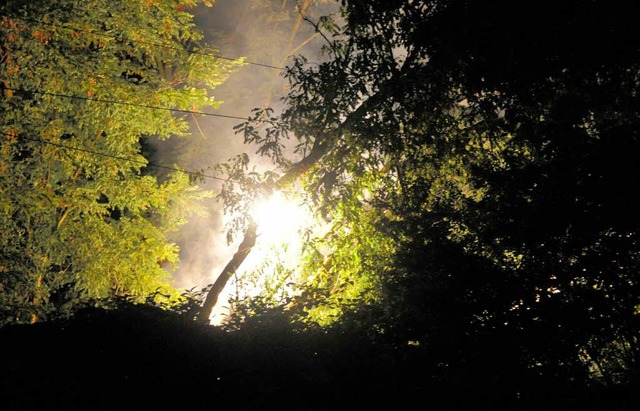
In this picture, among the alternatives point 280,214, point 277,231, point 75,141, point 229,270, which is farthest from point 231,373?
point 75,141

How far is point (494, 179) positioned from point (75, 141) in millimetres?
8930

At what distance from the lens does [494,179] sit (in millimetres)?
6070

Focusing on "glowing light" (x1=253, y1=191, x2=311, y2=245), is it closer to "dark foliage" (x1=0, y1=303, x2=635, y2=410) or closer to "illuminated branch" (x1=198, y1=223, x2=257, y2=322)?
"illuminated branch" (x1=198, y1=223, x2=257, y2=322)

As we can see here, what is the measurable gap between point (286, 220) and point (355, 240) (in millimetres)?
1785

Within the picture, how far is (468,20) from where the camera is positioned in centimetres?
688

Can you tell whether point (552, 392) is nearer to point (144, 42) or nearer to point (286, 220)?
point (286, 220)

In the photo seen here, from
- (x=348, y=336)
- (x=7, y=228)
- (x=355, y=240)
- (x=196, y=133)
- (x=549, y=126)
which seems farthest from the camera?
(x=196, y=133)

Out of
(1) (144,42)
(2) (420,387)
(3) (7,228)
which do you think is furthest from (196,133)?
(2) (420,387)

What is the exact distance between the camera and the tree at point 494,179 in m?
5.10

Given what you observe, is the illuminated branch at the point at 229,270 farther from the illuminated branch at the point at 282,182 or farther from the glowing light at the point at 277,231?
the glowing light at the point at 277,231

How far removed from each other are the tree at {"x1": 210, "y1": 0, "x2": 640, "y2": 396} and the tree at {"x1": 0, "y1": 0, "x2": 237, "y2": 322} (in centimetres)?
417

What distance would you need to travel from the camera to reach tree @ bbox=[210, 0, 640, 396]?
5098 mm

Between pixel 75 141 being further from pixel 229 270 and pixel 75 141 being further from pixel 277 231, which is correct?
pixel 277 231

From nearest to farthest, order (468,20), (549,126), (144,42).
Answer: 1. (549,126)
2. (468,20)
3. (144,42)
